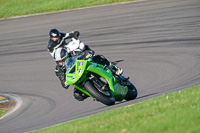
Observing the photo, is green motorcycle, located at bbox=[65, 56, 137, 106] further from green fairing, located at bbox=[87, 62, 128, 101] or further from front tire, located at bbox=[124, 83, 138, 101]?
front tire, located at bbox=[124, 83, 138, 101]

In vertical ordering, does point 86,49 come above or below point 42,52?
above

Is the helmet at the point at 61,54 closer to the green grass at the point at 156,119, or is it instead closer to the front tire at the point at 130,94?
the front tire at the point at 130,94

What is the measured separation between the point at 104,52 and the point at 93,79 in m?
8.42

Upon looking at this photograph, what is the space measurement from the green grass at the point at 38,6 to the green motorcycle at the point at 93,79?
1727 centimetres

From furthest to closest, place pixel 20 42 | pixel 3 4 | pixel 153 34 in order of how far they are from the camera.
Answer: pixel 3 4 → pixel 20 42 → pixel 153 34

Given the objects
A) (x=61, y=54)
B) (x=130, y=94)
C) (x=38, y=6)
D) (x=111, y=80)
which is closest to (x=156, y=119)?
(x=111, y=80)

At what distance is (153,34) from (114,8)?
6.82 m

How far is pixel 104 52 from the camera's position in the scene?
18.7 metres

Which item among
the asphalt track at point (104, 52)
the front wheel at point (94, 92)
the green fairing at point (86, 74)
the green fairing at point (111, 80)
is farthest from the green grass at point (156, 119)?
the asphalt track at point (104, 52)

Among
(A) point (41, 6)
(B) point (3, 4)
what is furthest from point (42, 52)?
(B) point (3, 4)

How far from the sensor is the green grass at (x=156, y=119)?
6273mm

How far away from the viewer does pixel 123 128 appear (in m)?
6.97

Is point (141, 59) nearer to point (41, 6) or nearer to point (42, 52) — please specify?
point (42, 52)

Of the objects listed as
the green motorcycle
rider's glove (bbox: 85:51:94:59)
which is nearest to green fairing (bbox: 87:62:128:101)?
the green motorcycle
